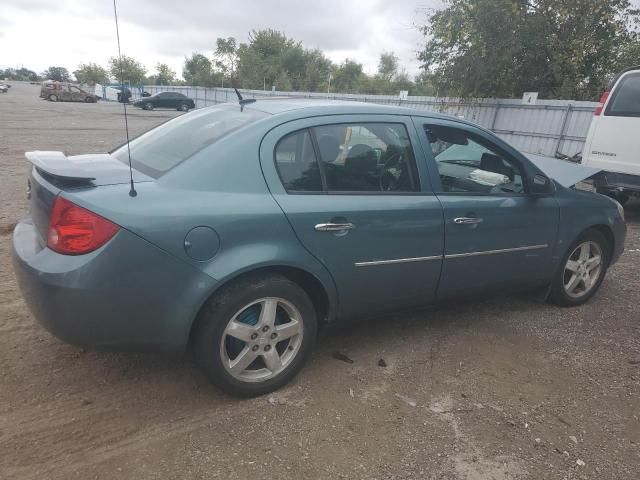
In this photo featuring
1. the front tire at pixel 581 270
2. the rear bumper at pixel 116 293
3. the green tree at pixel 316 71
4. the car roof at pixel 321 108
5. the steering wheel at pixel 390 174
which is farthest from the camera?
the green tree at pixel 316 71

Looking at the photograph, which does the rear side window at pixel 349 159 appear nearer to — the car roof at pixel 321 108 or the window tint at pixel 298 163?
the window tint at pixel 298 163

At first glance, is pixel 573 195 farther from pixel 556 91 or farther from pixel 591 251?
pixel 556 91

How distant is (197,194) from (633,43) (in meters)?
16.0

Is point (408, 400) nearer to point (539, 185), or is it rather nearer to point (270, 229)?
point (270, 229)

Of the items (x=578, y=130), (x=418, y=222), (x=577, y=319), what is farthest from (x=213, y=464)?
(x=578, y=130)

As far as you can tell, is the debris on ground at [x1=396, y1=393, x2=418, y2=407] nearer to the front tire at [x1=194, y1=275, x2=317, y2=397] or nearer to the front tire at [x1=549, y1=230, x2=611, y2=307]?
the front tire at [x1=194, y1=275, x2=317, y2=397]

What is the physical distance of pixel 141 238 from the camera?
2182 millimetres

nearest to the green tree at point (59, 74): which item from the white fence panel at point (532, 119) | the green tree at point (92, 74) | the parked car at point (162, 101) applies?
the green tree at point (92, 74)

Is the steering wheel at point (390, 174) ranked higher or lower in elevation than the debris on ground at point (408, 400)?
higher

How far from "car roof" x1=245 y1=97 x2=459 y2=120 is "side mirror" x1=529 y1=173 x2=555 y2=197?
33.4 inches

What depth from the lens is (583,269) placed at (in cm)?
409

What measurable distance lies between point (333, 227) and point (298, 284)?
39cm

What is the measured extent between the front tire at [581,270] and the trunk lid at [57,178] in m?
3.36

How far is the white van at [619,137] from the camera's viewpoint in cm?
688
